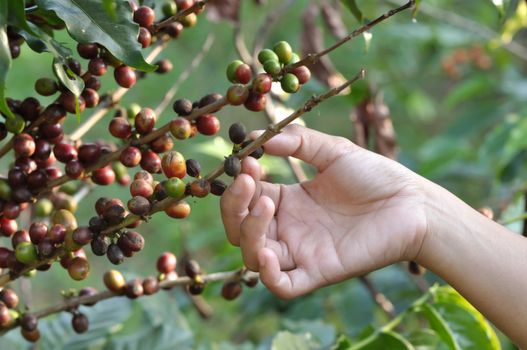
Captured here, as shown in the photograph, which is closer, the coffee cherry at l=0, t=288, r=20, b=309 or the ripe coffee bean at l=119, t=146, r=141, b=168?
the ripe coffee bean at l=119, t=146, r=141, b=168

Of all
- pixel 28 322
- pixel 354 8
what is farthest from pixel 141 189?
pixel 354 8

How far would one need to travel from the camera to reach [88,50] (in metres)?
1.28

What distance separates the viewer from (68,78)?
1.20 m

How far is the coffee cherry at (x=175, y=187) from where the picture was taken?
1213 mm

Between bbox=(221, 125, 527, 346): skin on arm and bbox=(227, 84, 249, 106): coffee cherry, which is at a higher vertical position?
bbox=(227, 84, 249, 106): coffee cherry

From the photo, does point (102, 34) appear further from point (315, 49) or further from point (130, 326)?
point (130, 326)

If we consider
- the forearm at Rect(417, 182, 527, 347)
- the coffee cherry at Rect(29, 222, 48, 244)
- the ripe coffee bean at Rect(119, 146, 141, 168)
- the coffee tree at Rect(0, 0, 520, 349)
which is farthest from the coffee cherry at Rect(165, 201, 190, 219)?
the forearm at Rect(417, 182, 527, 347)

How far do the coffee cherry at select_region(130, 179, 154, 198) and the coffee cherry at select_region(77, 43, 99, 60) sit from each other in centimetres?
22

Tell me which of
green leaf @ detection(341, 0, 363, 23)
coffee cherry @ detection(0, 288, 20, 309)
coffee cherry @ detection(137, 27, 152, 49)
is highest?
green leaf @ detection(341, 0, 363, 23)

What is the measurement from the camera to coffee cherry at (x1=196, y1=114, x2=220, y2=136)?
134 cm

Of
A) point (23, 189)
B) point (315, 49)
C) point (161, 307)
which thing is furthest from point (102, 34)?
point (315, 49)

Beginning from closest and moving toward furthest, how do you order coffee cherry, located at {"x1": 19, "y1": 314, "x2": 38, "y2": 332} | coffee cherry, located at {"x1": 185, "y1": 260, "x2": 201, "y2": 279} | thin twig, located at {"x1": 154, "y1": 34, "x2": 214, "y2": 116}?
1. coffee cherry, located at {"x1": 19, "y1": 314, "x2": 38, "y2": 332}
2. coffee cherry, located at {"x1": 185, "y1": 260, "x2": 201, "y2": 279}
3. thin twig, located at {"x1": 154, "y1": 34, "x2": 214, "y2": 116}

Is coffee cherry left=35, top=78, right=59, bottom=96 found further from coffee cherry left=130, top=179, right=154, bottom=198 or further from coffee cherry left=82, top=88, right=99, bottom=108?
coffee cherry left=130, top=179, right=154, bottom=198

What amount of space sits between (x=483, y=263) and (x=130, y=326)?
5.94 ft
